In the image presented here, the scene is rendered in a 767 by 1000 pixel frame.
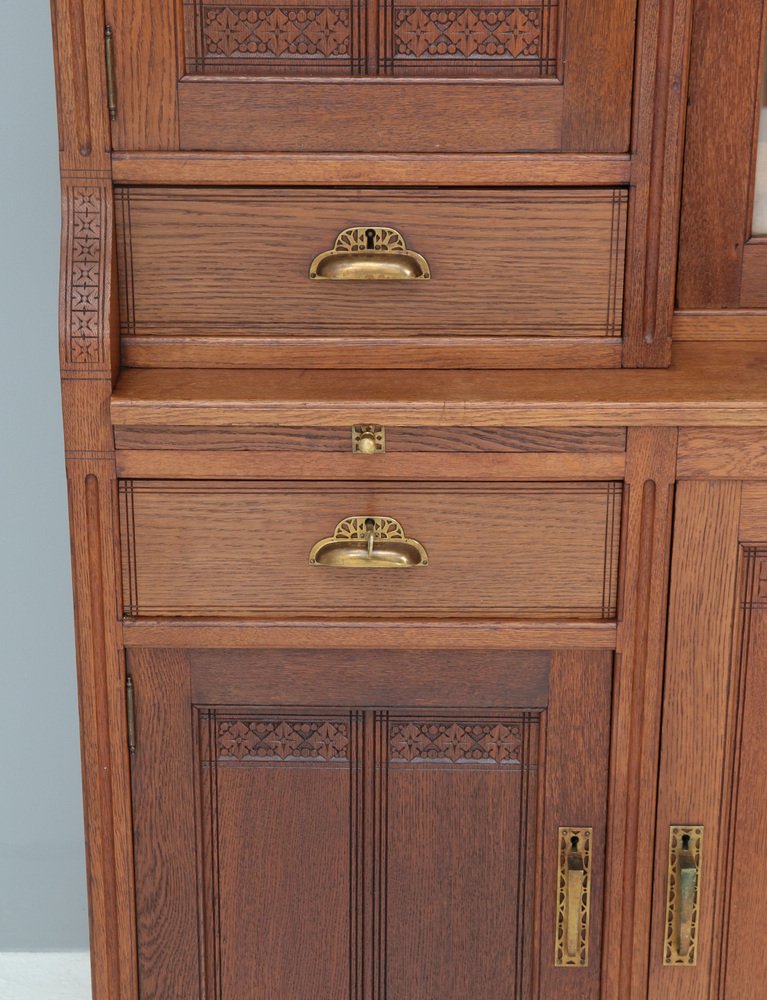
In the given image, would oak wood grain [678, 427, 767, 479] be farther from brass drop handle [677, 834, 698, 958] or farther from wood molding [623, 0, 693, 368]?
brass drop handle [677, 834, 698, 958]

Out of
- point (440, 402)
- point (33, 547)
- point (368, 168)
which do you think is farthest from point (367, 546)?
point (33, 547)

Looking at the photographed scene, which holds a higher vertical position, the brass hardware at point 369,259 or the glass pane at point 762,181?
the glass pane at point 762,181

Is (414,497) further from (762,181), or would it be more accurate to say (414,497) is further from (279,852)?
(762,181)

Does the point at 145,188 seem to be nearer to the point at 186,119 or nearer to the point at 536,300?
the point at 186,119

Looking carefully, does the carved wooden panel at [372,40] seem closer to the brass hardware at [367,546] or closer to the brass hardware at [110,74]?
the brass hardware at [110,74]

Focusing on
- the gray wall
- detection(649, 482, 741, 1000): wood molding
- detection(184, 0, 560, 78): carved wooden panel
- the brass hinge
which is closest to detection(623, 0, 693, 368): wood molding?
detection(184, 0, 560, 78): carved wooden panel

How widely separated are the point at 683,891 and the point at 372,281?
0.78m

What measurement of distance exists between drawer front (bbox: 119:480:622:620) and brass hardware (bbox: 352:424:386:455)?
1.7 inches

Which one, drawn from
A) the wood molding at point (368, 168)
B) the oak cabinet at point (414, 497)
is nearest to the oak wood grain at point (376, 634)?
the oak cabinet at point (414, 497)

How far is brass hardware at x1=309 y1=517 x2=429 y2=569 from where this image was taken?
1.43 m

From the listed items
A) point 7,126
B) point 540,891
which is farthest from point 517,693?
point 7,126

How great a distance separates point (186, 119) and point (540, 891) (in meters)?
0.96

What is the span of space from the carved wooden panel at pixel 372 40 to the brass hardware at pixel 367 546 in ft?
1.61

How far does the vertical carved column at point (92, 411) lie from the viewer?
142cm
